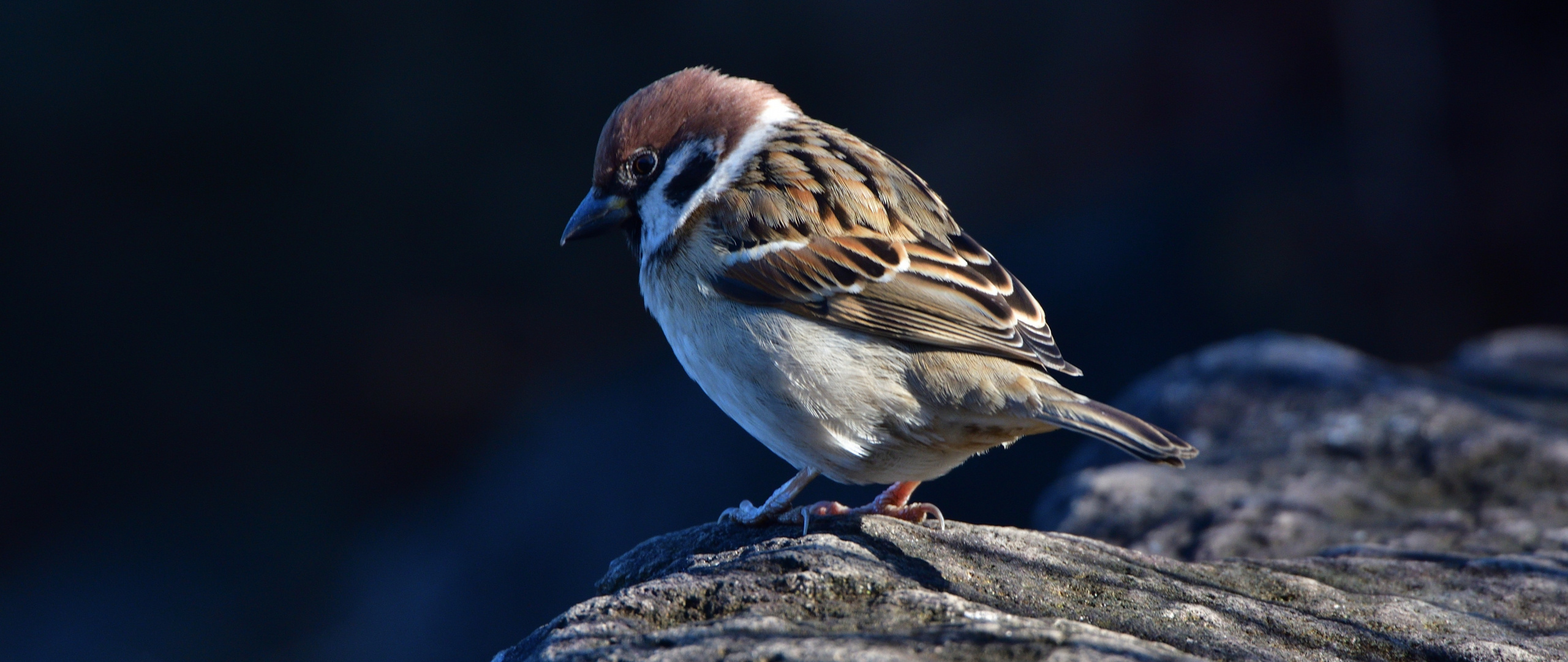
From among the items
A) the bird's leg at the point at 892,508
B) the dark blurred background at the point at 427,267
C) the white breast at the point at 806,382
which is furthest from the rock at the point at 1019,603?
the dark blurred background at the point at 427,267

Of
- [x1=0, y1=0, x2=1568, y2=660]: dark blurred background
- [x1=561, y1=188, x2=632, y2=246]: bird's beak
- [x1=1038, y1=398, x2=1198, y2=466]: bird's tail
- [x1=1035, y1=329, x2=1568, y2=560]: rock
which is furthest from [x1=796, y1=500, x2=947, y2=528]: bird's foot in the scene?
[x1=0, y1=0, x2=1568, y2=660]: dark blurred background

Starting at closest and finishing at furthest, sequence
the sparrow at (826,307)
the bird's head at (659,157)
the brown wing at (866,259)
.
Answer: the sparrow at (826,307)
the brown wing at (866,259)
the bird's head at (659,157)

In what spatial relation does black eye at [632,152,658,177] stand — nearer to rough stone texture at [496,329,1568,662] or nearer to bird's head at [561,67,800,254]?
bird's head at [561,67,800,254]

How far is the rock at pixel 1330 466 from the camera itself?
3734 mm

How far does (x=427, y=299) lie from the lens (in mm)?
8992

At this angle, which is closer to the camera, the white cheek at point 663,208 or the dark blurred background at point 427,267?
the white cheek at point 663,208

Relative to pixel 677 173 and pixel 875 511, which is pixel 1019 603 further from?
pixel 677 173

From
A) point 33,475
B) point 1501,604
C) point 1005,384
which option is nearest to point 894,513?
point 1005,384

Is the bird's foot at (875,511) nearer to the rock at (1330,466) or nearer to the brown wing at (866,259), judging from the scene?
the brown wing at (866,259)

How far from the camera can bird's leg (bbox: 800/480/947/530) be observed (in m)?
3.00

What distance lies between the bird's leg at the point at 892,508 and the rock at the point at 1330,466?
926 millimetres

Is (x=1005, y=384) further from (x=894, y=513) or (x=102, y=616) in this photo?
(x=102, y=616)

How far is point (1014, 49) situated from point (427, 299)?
236 inches

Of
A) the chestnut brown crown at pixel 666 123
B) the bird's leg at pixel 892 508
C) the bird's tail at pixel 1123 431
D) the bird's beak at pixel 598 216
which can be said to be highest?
the chestnut brown crown at pixel 666 123
